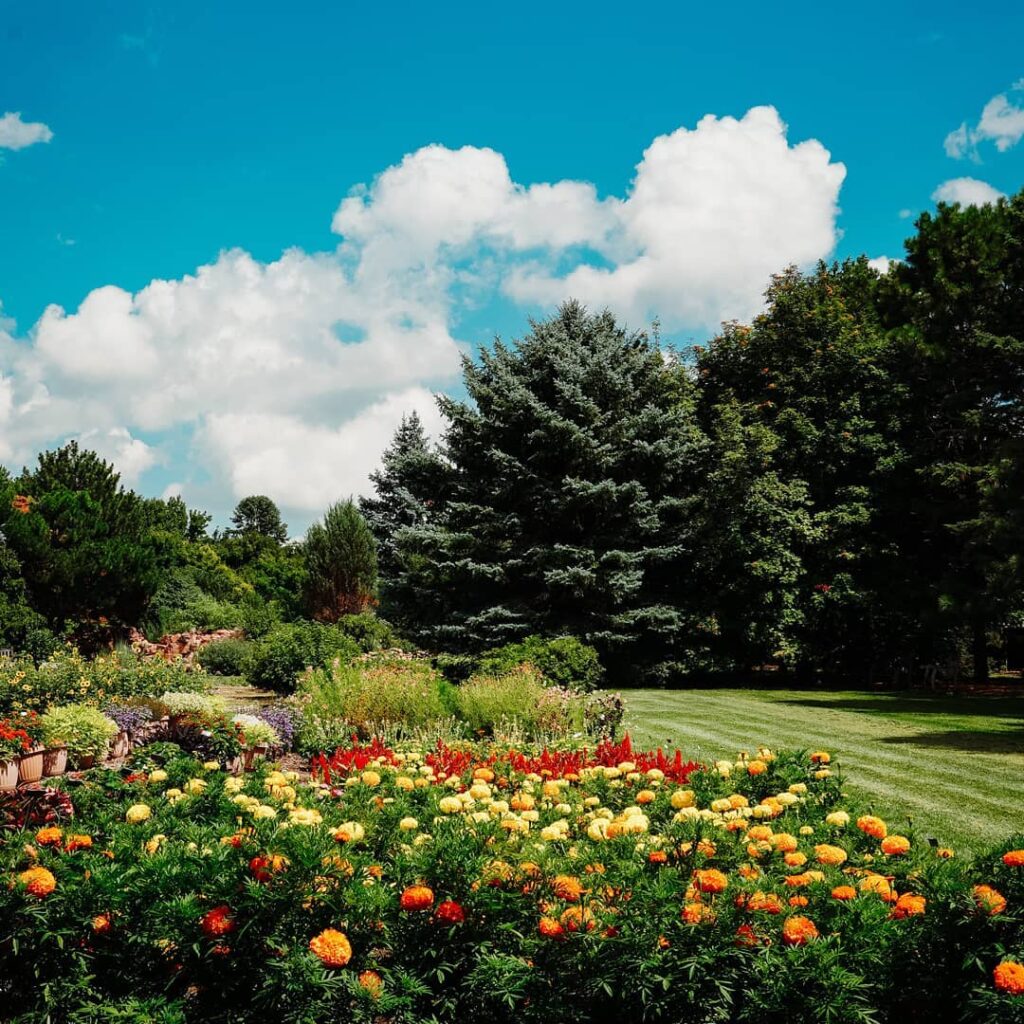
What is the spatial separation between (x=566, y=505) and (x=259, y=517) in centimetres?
5193

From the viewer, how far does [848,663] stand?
20703 mm

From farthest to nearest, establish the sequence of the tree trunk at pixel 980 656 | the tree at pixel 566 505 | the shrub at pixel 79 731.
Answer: the tree trunk at pixel 980 656 → the tree at pixel 566 505 → the shrub at pixel 79 731

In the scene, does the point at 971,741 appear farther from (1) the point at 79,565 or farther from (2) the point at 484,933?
(1) the point at 79,565

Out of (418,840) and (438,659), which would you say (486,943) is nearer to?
(418,840)

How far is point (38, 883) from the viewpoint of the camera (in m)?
2.09

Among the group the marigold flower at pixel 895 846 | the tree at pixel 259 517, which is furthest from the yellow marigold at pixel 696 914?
the tree at pixel 259 517

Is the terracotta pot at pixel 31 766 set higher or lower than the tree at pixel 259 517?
lower

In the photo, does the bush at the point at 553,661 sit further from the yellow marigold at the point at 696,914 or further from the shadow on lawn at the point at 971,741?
the yellow marigold at the point at 696,914

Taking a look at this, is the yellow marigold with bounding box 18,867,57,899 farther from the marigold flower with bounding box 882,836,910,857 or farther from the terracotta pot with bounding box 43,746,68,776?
the terracotta pot with bounding box 43,746,68,776

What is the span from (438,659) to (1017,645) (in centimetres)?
2023

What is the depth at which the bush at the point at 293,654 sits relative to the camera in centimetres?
1417

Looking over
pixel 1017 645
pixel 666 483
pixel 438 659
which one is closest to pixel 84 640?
pixel 438 659

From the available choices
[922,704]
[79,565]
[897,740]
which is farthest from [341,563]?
[897,740]

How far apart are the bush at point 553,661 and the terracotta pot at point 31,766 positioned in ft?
20.4
